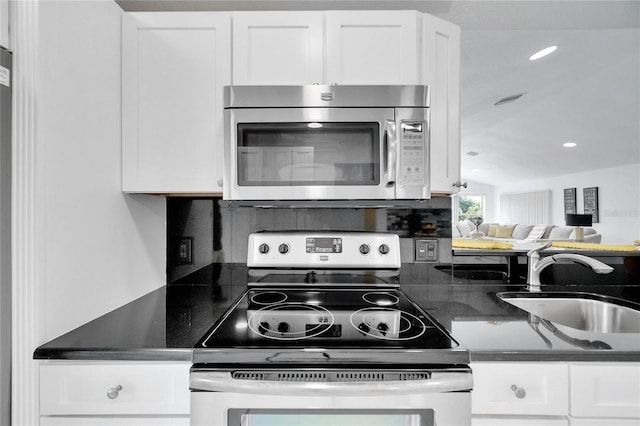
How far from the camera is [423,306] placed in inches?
52.2

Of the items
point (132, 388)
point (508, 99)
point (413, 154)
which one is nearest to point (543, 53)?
point (508, 99)

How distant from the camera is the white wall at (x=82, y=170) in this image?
975 millimetres

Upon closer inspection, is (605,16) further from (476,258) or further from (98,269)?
(98,269)

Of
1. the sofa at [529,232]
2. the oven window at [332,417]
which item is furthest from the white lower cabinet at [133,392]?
the sofa at [529,232]

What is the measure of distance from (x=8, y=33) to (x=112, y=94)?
346mm

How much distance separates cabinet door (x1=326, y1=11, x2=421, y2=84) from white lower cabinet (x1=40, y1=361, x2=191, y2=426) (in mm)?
1097

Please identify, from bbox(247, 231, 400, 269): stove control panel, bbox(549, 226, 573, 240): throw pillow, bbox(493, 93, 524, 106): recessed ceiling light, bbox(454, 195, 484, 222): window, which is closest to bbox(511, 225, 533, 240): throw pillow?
bbox(549, 226, 573, 240): throw pillow

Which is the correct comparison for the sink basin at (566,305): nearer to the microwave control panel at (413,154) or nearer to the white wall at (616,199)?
the microwave control panel at (413,154)

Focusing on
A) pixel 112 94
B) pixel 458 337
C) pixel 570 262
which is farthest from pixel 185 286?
pixel 570 262

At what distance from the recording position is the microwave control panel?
1.24 metres

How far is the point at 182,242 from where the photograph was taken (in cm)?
168

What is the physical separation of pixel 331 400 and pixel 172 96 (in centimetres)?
117

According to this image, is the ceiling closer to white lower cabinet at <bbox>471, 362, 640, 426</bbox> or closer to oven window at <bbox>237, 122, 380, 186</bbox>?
oven window at <bbox>237, 122, 380, 186</bbox>

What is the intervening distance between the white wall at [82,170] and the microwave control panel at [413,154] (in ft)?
3.40
